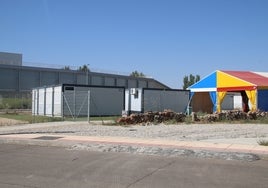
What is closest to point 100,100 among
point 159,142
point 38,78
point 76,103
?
point 76,103

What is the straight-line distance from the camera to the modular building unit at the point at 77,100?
36.6m

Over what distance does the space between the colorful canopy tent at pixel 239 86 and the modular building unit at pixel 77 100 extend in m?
8.46

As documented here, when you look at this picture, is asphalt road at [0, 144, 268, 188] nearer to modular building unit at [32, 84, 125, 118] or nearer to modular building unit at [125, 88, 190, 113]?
modular building unit at [32, 84, 125, 118]

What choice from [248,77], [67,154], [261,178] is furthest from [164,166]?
[248,77]

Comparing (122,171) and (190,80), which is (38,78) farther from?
(122,171)

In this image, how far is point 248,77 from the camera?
37.8 meters

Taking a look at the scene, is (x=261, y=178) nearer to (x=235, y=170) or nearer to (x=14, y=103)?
(x=235, y=170)

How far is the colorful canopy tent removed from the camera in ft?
111

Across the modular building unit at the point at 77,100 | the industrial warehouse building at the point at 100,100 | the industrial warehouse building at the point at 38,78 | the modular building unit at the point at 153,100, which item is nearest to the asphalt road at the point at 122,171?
the industrial warehouse building at the point at 100,100

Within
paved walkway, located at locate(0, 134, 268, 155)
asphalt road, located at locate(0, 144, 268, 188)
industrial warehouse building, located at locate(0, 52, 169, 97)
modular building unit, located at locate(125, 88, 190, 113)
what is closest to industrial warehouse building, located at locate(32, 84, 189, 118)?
modular building unit, located at locate(125, 88, 190, 113)

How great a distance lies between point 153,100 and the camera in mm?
43188

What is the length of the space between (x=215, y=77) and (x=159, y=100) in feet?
22.9

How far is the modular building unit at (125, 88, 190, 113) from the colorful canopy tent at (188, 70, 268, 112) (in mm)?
1903

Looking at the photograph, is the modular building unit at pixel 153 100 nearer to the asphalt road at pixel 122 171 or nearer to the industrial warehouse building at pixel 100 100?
the industrial warehouse building at pixel 100 100
